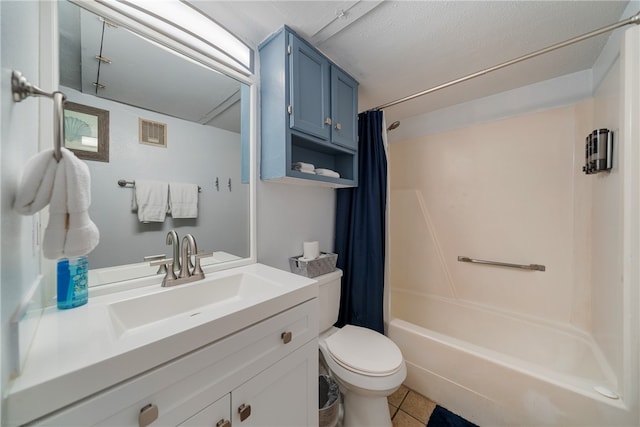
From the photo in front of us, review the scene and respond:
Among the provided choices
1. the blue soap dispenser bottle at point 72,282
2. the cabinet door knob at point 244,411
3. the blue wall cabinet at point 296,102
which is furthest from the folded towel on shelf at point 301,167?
the cabinet door knob at point 244,411

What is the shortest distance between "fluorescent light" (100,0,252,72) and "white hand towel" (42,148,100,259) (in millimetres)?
863

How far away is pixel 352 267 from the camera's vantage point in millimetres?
1705

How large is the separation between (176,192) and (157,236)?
219 mm

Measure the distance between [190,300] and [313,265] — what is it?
71cm

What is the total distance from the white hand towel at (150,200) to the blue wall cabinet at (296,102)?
0.51 meters

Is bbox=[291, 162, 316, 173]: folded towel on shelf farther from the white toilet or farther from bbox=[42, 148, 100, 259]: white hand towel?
bbox=[42, 148, 100, 259]: white hand towel

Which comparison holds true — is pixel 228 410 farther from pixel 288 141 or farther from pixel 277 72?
pixel 277 72

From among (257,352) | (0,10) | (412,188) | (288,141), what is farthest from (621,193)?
(0,10)

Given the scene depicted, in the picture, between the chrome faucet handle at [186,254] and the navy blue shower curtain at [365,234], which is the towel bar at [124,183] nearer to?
the chrome faucet handle at [186,254]

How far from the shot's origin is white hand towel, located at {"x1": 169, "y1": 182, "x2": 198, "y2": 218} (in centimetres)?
103

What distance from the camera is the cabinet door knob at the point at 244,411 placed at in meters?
0.69

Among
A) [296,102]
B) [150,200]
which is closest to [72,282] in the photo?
[150,200]

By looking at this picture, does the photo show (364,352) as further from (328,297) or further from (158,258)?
(158,258)

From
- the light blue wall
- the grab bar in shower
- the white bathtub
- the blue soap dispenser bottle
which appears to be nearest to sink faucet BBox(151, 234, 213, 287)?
the blue soap dispenser bottle
